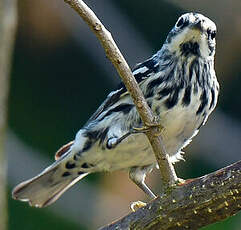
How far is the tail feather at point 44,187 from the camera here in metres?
6.14

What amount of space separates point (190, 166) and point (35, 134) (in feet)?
4.38

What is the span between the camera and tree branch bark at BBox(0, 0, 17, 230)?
4.86m

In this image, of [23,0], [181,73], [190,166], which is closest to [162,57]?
[181,73]

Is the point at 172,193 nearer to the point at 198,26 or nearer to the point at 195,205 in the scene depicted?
the point at 195,205

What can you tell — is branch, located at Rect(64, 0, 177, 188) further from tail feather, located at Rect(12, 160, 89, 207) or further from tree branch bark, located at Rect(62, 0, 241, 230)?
tail feather, located at Rect(12, 160, 89, 207)

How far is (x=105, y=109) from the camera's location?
5.72 metres

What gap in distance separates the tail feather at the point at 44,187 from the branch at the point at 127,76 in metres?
1.72

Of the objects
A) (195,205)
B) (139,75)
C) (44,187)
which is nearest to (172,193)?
(195,205)

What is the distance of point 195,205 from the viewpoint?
4.28m

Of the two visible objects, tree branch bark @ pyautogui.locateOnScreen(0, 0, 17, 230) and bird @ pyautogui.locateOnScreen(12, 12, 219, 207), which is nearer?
tree branch bark @ pyautogui.locateOnScreen(0, 0, 17, 230)

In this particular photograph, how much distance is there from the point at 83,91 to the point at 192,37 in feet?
10.5

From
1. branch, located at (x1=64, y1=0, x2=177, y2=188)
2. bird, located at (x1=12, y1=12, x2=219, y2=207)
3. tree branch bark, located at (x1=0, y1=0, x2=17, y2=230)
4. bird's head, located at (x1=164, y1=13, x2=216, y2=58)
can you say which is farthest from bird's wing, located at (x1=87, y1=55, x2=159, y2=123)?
branch, located at (x1=64, y1=0, x2=177, y2=188)

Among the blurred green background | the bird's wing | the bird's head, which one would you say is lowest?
the blurred green background

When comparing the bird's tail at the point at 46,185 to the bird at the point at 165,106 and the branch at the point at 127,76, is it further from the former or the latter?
the branch at the point at 127,76
